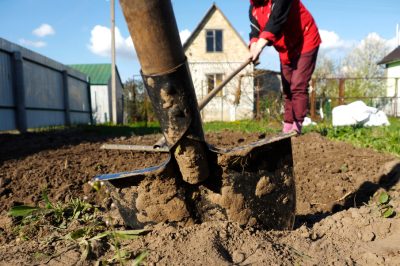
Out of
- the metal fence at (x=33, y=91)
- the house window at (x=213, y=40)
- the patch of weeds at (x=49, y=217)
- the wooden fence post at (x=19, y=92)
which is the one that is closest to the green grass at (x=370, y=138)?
the patch of weeds at (x=49, y=217)

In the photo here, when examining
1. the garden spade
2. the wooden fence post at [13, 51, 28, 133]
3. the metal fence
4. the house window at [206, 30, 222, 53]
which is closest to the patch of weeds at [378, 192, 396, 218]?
the garden spade

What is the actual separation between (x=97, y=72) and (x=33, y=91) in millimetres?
18766

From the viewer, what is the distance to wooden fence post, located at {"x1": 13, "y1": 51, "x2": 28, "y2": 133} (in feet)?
29.0

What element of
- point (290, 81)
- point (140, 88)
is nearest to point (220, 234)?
point (290, 81)

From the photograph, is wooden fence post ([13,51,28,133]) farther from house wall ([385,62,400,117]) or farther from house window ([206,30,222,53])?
house wall ([385,62,400,117])

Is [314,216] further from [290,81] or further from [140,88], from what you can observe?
[140,88]

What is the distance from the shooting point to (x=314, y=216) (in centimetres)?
218

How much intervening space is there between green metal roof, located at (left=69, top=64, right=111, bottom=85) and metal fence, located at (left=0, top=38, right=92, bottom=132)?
11357 mm

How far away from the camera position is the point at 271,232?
164cm

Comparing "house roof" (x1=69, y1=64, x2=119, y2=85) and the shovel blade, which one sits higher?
"house roof" (x1=69, y1=64, x2=119, y2=85)

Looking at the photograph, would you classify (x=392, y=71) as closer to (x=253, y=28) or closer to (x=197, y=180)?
(x=253, y=28)

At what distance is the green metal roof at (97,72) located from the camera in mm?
26614

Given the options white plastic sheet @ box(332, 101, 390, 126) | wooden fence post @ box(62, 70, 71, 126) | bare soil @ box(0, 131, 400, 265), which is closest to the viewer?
bare soil @ box(0, 131, 400, 265)

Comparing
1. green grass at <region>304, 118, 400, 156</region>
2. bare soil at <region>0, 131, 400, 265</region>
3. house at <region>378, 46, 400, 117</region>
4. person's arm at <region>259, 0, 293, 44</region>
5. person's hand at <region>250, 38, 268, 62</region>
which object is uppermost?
house at <region>378, 46, 400, 117</region>
